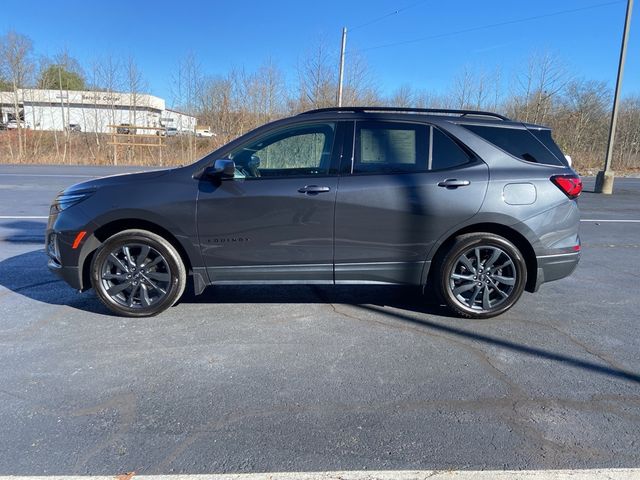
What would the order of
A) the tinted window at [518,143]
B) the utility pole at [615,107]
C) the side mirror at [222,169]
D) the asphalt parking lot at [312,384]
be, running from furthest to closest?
the utility pole at [615,107] < the tinted window at [518,143] < the side mirror at [222,169] < the asphalt parking lot at [312,384]

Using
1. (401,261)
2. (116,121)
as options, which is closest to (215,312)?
(401,261)

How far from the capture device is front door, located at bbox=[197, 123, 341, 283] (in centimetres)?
411

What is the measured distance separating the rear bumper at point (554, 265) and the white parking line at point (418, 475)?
2241 millimetres

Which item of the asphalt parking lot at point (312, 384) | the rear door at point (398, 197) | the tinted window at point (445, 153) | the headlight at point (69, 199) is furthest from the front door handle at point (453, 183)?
the headlight at point (69, 199)

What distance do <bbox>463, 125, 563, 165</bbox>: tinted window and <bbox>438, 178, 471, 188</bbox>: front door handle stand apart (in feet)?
1.80

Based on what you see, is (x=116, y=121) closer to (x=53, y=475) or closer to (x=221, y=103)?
(x=221, y=103)

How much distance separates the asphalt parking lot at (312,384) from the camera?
2445mm

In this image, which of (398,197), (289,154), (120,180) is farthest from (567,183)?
(120,180)

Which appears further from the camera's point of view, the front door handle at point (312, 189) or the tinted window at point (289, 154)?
the tinted window at point (289, 154)

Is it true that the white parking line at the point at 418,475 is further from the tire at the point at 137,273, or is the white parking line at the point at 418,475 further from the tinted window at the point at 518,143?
the tinted window at the point at 518,143

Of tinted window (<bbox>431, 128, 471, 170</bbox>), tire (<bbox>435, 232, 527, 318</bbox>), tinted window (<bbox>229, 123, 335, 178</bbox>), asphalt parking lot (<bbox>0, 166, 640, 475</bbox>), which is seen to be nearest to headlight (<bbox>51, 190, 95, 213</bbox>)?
asphalt parking lot (<bbox>0, 166, 640, 475</bbox>)

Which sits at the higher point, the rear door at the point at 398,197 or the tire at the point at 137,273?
the rear door at the point at 398,197

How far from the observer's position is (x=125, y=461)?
2359mm

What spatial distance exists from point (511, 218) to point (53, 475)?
394 cm
